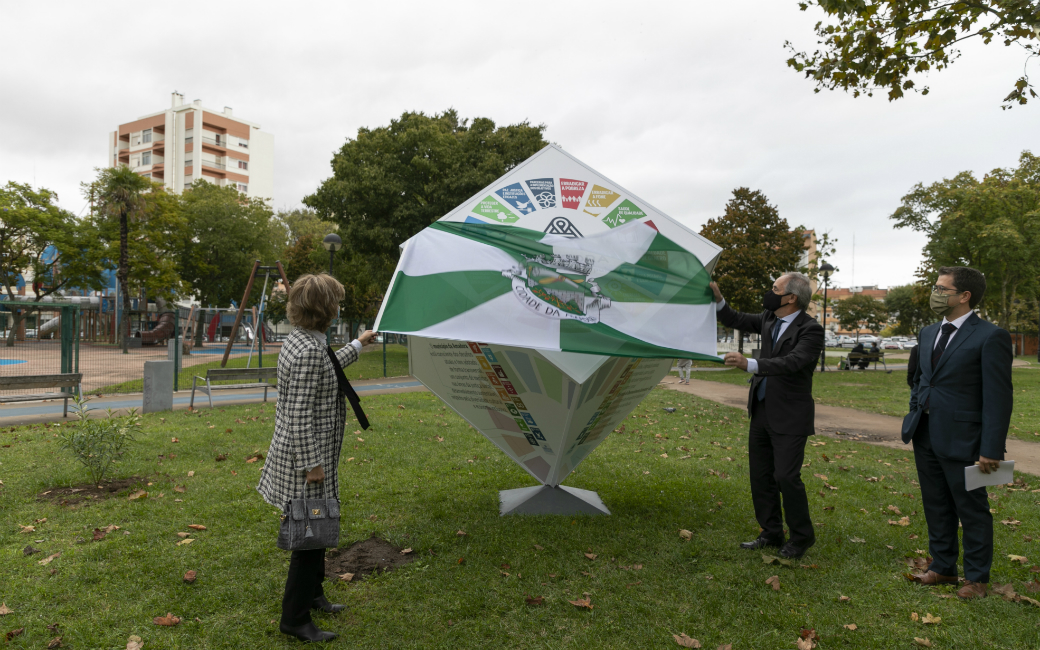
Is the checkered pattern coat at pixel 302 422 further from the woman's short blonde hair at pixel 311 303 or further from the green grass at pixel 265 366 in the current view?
the green grass at pixel 265 366

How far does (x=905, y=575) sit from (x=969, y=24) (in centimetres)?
721

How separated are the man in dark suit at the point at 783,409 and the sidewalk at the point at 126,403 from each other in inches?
205

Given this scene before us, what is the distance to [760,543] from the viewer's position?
4.95 meters

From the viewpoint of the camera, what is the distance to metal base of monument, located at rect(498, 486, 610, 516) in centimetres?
575

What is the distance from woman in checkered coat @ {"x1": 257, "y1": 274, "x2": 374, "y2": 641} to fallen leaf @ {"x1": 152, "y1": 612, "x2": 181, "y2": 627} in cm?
72

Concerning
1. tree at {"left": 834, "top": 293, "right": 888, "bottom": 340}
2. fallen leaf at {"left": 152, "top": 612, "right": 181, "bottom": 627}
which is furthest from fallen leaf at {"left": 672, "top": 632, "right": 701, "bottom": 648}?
tree at {"left": 834, "top": 293, "right": 888, "bottom": 340}

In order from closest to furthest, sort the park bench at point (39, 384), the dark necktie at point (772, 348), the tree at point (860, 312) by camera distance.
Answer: the dark necktie at point (772, 348) → the park bench at point (39, 384) → the tree at point (860, 312)

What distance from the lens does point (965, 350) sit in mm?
4023

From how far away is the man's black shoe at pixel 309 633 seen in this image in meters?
3.42

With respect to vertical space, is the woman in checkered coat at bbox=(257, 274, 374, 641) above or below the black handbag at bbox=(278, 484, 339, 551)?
above

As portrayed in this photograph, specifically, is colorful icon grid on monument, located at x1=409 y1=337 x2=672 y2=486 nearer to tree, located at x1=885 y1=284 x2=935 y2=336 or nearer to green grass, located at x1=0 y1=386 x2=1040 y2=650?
green grass, located at x1=0 y1=386 x2=1040 y2=650

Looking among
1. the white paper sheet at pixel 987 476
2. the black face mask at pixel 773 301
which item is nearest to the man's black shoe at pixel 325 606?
the black face mask at pixel 773 301

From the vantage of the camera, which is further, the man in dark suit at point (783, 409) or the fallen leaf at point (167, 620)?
the man in dark suit at point (783, 409)

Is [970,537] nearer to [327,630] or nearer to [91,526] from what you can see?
[327,630]
